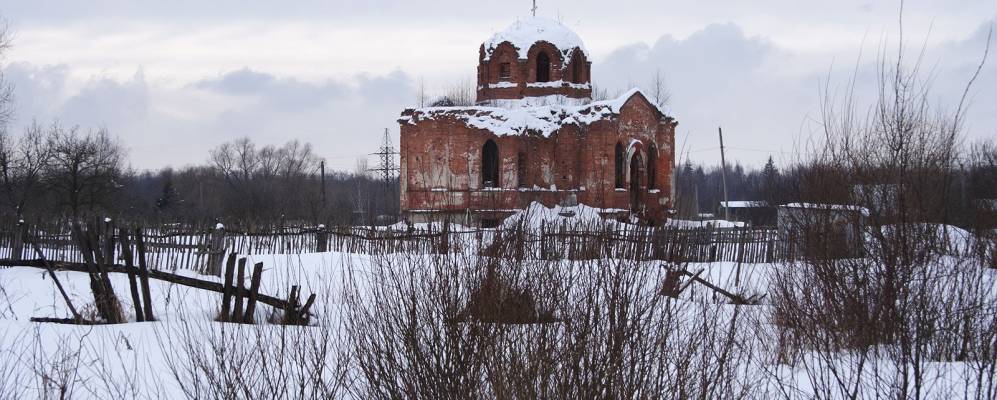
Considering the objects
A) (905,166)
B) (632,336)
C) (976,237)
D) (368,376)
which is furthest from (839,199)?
(368,376)

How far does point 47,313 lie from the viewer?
31.2ft

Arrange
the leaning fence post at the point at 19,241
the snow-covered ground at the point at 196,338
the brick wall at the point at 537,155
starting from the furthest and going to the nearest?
the brick wall at the point at 537,155
the leaning fence post at the point at 19,241
the snow-covered ground at the point at 196,338

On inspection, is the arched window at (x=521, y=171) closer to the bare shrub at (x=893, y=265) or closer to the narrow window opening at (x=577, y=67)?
the narrow window opening at (x=577, y=67)

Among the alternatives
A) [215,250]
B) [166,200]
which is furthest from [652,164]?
[166,200]

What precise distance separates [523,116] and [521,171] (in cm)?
189

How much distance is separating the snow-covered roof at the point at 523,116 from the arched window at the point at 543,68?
4.35 ft

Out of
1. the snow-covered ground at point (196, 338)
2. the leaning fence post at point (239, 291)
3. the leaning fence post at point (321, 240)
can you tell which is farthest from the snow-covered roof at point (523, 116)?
the leaning fence post at point (239, 291)

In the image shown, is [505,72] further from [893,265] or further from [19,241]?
[893,265]

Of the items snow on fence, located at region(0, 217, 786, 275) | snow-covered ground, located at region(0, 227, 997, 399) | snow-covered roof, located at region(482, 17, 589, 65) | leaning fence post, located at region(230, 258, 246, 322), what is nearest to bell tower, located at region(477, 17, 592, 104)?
snow-covered roof, located at region(482, 17, 589, 65)

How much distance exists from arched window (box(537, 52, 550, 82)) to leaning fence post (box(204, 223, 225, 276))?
14381 millimetres

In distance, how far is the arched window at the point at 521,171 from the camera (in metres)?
26.0

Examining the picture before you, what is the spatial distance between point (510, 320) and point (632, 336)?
73cm

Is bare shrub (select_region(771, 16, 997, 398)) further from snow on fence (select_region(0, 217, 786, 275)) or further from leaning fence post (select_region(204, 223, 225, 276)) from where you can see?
leaning fence post (select_region(204, 223, 225, 276))

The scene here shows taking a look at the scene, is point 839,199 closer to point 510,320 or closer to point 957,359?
point 957,359
